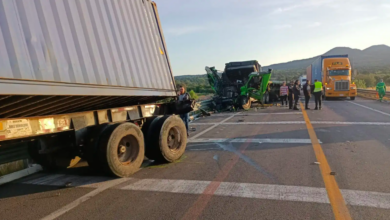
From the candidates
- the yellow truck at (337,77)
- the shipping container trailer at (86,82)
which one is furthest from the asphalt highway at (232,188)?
the yellow truck at (337,77)

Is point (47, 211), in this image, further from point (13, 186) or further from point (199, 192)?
point (199, 192)

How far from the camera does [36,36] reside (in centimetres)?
412

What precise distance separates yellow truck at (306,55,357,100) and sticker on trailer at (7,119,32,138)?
24741 millimetres

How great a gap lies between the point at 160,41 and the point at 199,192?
426cm

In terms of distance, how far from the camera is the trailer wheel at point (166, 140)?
22.5 ft

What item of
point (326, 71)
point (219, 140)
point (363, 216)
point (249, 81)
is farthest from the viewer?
point (326, 71)

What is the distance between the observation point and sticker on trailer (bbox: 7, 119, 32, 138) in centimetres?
427

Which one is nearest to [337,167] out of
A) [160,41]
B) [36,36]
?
[160,41]

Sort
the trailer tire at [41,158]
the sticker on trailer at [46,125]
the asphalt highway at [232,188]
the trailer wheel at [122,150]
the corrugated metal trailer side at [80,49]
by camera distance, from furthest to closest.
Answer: the trailer tire at [41,158], the trailer wheel at [122,150], the sticker on trailer at [46,125], the asphalt highway at [232,188], the corrugated metal trailer side at [80,49]

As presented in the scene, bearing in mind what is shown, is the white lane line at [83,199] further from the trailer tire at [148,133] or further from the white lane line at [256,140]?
the white lane line at [256,140]

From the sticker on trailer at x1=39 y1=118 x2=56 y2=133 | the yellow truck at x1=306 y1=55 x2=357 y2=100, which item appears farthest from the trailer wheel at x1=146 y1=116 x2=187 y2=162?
the yellow truck at x1=306 y1=55 x2=357 y2=100

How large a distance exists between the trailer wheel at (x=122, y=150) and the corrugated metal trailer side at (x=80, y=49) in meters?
0.69

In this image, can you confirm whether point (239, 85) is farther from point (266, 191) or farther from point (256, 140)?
point (266, 191)

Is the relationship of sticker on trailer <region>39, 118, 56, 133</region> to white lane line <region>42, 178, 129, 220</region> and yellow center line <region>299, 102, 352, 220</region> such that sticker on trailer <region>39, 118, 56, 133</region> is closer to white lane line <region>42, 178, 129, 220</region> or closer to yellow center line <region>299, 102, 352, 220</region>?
white lane line <region>42, 178, 129, 220</region>
